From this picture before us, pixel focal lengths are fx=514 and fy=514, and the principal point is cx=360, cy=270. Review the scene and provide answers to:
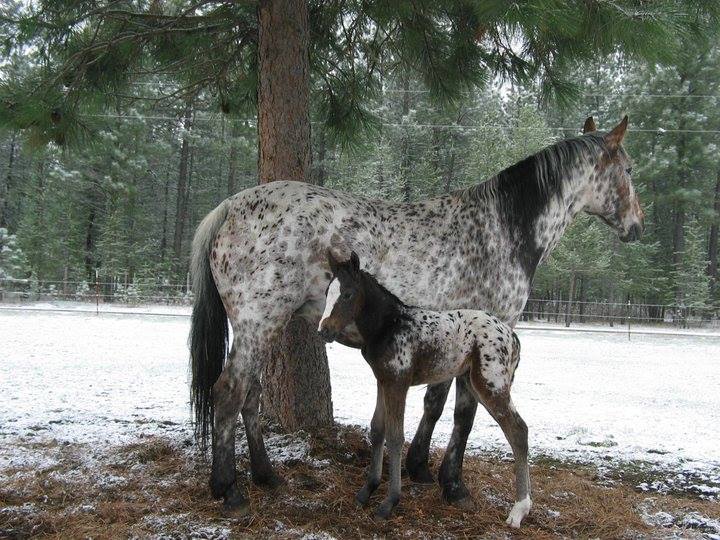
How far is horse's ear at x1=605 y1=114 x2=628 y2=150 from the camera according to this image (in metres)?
3.95

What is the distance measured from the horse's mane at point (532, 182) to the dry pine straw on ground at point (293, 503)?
2093 mm

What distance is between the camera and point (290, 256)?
331 centimetres

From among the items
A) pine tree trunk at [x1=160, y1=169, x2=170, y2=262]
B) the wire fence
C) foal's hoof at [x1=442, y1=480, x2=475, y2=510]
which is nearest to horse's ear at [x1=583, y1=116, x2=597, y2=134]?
foal's hoof at [x1=442, y1=480, x2=475, y2=510]

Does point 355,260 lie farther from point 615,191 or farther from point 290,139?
point 615,191

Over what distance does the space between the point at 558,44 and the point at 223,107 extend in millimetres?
3786

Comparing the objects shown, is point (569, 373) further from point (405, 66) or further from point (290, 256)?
point (290, 256)

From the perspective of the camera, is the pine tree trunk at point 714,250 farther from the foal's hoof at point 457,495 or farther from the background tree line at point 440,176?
the foal's hoof at point 457,495

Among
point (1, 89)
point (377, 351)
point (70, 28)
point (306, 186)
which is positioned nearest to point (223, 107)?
point (70, 28)

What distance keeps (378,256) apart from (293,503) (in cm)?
176

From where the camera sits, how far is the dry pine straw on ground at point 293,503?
3.09 metres

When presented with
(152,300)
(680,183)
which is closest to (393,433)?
(152,300)

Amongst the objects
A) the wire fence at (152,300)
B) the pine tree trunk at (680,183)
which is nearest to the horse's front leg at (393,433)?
the wire fence at (152,300)

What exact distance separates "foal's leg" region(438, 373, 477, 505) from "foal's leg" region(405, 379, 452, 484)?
9.7 inches

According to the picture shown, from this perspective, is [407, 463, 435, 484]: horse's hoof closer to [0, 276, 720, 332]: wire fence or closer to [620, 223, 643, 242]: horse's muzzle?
[620, 223, 643, 242]: horse's muzzle
